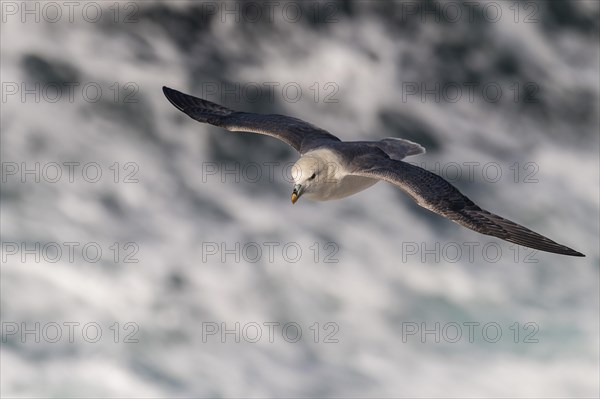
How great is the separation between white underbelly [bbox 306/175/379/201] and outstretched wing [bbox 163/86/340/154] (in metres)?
1.54

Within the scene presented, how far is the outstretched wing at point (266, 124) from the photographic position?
21.0 meters

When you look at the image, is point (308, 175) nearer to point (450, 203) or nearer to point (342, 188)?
point (342, 188)

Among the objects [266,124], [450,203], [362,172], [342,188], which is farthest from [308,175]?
[266,124]

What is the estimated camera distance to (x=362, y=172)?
18.6 meters

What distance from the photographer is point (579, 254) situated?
15211 mm

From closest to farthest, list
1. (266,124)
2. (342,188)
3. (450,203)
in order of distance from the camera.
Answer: (450,203) → (342,188) → (266,124)

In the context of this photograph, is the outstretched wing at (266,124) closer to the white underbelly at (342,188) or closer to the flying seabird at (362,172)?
the flying seabird at (362,172)

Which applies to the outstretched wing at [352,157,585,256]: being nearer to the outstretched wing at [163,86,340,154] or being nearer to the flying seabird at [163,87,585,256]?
the flying seabird at [163,87,585,256]

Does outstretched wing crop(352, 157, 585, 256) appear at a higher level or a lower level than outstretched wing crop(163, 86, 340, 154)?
lower

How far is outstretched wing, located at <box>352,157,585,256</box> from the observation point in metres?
16.9

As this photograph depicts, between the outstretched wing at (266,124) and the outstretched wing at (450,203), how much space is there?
2.94m

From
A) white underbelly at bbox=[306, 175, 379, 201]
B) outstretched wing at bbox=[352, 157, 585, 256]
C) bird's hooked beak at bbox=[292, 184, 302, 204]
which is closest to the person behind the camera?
outstretched wing at bbox=[352, 157, 585, 256]

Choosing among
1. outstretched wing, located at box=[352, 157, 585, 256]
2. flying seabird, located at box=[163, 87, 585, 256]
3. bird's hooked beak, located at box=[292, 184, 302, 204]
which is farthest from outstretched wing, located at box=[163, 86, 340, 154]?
outstretched wing, located at box=[352, 157, 585, 256]

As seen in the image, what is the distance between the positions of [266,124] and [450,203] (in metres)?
6.33
